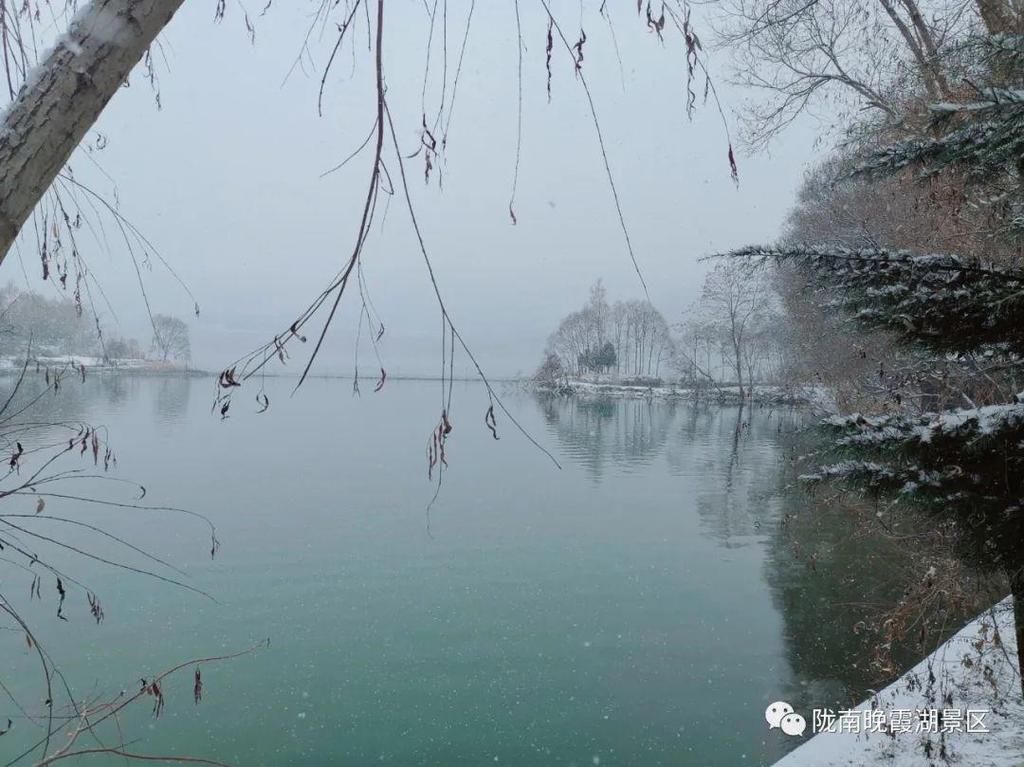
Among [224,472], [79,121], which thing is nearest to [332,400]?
[224,472]

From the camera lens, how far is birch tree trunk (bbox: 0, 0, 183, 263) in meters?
0.97

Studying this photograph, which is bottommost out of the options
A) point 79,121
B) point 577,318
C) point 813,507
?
point 813,507

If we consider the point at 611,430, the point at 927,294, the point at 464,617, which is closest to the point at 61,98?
the point at 927,294

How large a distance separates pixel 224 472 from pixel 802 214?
19644 mm

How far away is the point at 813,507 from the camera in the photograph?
48.5ft

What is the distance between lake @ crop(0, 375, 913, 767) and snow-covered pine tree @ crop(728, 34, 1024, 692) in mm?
2353

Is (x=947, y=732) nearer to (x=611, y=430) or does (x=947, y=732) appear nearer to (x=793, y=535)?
(x=793, y=535)

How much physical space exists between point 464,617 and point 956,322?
699cm

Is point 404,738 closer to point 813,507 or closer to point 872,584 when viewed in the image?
point 872,584

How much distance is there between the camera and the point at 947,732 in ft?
14.2

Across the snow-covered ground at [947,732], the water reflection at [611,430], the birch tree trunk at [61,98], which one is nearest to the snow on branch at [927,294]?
the snow-covered ground at [947,732]

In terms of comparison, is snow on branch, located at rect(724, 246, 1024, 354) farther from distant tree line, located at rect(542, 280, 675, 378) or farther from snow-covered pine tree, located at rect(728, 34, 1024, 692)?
distant tree line, located at rect(542, 280, 675, 378)

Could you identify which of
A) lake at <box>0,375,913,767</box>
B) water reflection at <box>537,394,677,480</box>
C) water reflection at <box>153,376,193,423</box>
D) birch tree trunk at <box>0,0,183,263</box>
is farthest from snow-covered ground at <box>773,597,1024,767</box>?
water reflection at <box>153,376,193,423</box>

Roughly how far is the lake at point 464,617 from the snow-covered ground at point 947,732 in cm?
116
